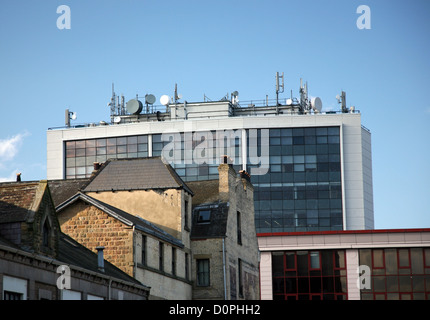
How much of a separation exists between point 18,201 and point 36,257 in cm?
328

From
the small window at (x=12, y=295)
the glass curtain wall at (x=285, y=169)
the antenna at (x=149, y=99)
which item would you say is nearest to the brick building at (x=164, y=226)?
the small window at (x=12, y=295)

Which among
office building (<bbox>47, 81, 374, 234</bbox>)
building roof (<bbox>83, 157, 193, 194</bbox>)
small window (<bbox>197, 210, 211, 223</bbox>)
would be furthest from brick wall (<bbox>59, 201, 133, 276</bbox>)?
office building (<bbox>47, 81, 374, 234</bbox>)

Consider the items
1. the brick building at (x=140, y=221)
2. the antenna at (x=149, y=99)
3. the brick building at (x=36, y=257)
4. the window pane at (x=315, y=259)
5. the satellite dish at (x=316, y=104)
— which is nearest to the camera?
the brick building at (x=36, y=257)

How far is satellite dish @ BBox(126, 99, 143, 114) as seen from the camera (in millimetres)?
127062

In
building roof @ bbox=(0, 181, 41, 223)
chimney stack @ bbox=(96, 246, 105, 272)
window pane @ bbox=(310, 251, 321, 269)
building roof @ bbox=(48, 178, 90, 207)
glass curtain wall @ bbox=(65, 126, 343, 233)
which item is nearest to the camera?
building roof @ bbox=(0, 181, 41, 223)

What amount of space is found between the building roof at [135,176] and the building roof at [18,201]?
58.4 ft

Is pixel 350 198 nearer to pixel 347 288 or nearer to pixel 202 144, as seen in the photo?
pixel 202 144

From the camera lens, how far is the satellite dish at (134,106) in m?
127

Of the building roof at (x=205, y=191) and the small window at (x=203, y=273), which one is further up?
the building roof at (x=205, y=191)

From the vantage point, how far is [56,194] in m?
53.8

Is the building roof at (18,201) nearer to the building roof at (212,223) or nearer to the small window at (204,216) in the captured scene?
the building roof at (212,223)

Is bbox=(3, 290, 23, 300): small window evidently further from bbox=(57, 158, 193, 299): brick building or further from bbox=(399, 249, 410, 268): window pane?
bbox=(399, 249, 410, 268): window pane

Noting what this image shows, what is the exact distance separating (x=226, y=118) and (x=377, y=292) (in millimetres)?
49011

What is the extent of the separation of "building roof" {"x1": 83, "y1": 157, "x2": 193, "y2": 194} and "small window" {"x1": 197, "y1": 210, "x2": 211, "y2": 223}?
194 centimetres
